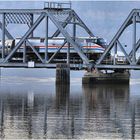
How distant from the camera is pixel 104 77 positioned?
332 ft

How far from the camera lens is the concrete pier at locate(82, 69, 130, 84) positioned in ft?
319

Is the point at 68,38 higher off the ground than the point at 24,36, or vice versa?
the point at 24,36

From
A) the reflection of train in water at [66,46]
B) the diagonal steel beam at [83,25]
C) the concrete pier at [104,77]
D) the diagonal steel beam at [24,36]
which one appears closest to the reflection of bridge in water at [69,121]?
the concrete pier at [104,77]

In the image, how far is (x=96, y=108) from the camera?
48.3 metres

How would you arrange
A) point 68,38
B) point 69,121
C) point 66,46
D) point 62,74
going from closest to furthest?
point 69,121 → point 62,74 → point 68,38 → point 66,46

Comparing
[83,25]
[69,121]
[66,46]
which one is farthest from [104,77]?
[69,121]

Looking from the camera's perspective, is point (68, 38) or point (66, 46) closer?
point (68, 38)

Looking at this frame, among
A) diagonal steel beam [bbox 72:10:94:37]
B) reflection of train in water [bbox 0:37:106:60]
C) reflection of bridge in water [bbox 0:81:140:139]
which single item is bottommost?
reflection of bridge in water [bbox 0:81:140:139]

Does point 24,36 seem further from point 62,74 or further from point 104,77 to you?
point 104,77

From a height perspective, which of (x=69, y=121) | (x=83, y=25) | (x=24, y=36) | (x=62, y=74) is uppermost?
(x=83, y=25)

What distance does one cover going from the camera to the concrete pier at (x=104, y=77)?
97.3 meters

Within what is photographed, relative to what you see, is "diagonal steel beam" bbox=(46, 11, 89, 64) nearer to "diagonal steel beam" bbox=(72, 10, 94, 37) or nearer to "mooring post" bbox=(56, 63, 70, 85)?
"mooring post" bbox=(56, 63, 70, 85)

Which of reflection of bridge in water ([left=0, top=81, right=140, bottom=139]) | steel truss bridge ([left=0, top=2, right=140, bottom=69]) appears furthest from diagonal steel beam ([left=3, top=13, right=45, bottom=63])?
reflection of bridge in water ([left=0, top=81, right=140, bottom=139])

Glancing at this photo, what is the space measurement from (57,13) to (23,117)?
6762 centimetres
